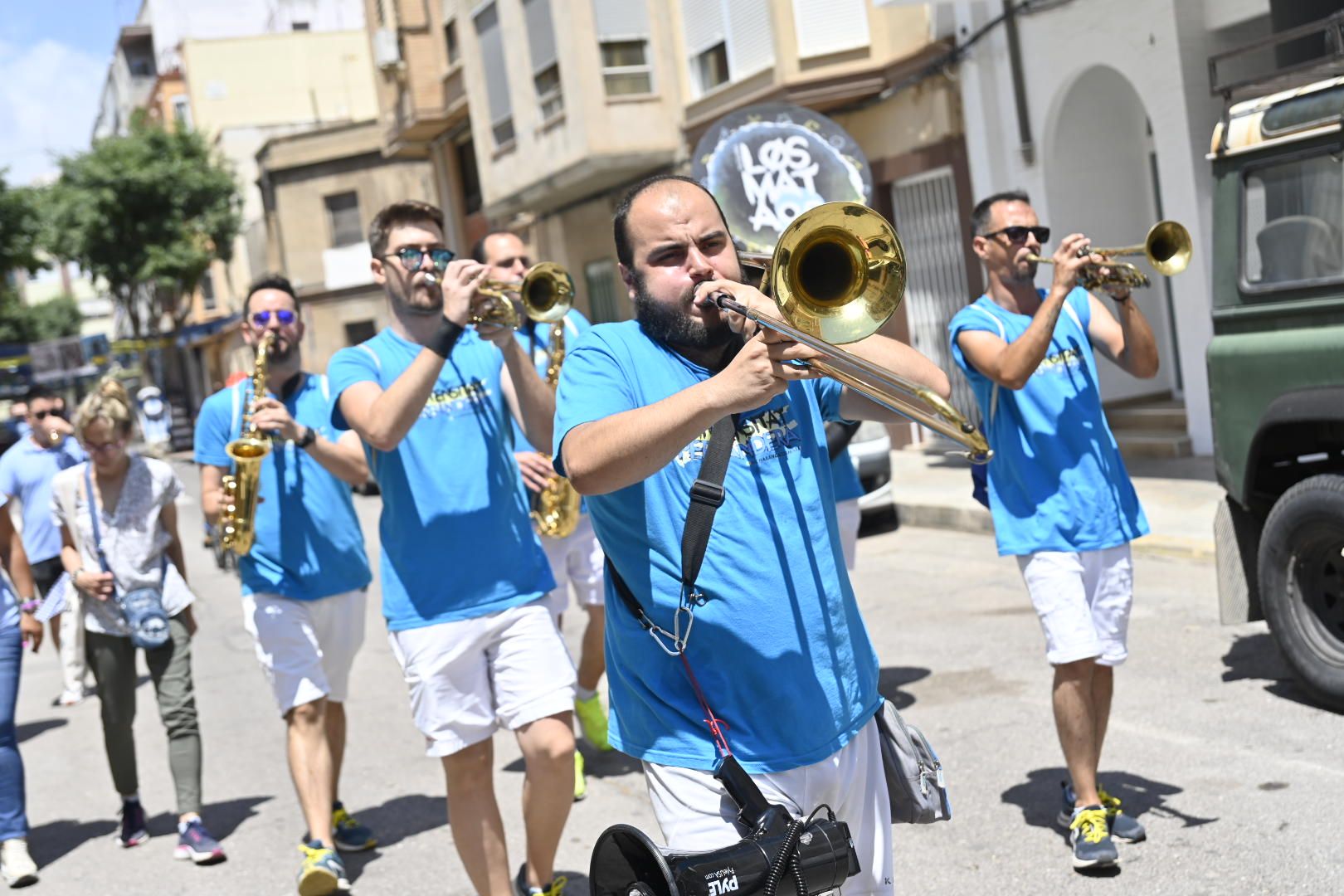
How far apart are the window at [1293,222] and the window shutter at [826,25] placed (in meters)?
11.7

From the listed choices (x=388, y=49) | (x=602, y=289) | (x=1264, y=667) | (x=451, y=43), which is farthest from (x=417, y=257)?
(x=388, y=49)

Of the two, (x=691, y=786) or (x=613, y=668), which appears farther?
(x=613, y=668)

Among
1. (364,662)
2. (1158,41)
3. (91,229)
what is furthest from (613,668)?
(91,229)

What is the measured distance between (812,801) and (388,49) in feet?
95.5

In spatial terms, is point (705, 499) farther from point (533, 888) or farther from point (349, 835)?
point (349, 835)

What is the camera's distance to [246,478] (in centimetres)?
557

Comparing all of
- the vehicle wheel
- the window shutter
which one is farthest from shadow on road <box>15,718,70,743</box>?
the window shutter

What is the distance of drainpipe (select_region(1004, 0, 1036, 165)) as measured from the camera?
1505 centimetres

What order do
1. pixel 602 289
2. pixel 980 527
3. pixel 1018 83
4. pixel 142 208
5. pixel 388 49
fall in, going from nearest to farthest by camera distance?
pixel 980 527, pixel 1018 83, pixel 602 289, pixel 388 49, pixel 142 208

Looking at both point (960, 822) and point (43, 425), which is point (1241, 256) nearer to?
point (960, 822)

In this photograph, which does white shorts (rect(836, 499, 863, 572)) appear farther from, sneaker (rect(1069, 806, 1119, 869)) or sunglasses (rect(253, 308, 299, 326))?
sunglasses (rect(253, 308, 299, 326))

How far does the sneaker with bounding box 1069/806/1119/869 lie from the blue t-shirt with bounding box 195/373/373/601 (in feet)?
9.03

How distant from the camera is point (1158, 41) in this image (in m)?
13.2

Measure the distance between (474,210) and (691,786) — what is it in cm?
3087
